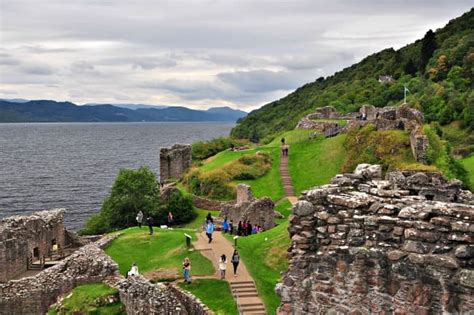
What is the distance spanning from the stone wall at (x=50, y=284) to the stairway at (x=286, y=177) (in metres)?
22.4

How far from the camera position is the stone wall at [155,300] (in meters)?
21.4

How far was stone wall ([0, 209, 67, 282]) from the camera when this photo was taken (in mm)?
32812

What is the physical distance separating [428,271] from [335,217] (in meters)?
2.19

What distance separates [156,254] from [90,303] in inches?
259

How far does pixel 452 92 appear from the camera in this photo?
75.3 metres

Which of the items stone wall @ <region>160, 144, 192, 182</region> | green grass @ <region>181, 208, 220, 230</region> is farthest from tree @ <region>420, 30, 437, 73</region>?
green grass @ <region>181, 208, 220, 230</region>

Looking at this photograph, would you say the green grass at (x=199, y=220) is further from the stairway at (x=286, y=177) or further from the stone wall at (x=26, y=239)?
the stone wall at (x=26, y=239)

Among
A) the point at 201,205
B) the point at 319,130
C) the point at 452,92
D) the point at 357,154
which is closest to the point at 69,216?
the point at 201,205

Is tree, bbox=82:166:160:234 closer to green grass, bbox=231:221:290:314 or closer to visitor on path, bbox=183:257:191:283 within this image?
green grass, bbox=231:221:290:314

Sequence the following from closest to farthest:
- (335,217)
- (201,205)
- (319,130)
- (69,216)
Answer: (335,217), (201,205), (319,130), (69,216)

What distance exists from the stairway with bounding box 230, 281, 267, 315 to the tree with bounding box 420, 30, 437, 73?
9698 centimetres

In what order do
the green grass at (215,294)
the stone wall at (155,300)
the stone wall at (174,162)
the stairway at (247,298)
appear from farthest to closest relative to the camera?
the stone wall at (174,162) → the green grass at (215,294) → the stairway at (247,298) → the stone wall at (155,300)

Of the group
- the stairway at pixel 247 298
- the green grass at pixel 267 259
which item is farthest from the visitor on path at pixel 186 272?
the green grass at pixel 267 259

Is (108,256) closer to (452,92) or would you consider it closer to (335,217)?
Result: (335,217)
